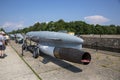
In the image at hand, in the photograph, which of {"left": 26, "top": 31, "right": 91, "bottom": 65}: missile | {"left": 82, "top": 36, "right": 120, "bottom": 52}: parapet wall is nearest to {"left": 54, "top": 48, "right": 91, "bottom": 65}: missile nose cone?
{"left": 26, "top": 31, "right": 91, "bottom": 65}: missile

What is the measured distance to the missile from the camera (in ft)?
21.9

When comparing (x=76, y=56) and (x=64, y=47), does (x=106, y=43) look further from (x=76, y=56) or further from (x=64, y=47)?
(x=76, y=56)

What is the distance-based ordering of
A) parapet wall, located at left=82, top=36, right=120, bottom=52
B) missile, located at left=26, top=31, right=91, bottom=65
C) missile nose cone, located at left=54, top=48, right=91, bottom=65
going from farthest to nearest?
parapet wall, located at left=82, top=36, right=120, bottom=52
missile, located at left=26, top=31, right=91, bottom=65
missile nose cone, located at left=54, top=48, right=91, bottom=65

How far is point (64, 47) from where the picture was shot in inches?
333

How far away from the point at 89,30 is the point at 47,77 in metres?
78.0

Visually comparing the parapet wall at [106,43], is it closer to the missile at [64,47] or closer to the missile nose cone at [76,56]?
the missile at [64,47]

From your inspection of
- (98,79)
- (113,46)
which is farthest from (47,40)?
(113,46)

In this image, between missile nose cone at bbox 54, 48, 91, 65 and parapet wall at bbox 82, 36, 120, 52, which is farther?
parapet wall at bbox 82, 36, 120, 52

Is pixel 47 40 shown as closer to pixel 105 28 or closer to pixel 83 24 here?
pixel 83 24

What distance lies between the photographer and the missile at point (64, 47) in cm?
666

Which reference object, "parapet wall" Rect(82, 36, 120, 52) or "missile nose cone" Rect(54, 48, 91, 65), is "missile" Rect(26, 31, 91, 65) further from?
"parapet wall" Rect(82, 36, 120, 52)

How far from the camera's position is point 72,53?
6.93 metres

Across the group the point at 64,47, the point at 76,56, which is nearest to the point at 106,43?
the point at 64,47

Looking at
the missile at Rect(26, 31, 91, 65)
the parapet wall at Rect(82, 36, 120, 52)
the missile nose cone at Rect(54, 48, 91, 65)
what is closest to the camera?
the missile nose cone at Rect(54, 48, 91, 65)
